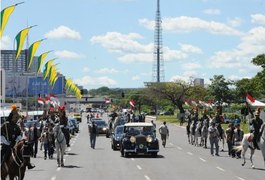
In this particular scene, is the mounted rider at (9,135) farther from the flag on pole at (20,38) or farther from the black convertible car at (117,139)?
the black convertible car at (117,139)

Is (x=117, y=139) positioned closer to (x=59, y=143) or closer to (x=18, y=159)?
(x=59, y=143)

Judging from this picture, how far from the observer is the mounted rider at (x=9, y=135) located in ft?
56.9

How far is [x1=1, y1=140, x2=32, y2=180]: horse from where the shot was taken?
668 inches

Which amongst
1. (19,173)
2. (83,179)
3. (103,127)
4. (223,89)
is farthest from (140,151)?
(223,89)

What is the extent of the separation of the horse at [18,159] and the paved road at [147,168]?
5441 mm

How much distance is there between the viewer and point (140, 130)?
109ft

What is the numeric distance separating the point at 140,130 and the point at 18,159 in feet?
53.9

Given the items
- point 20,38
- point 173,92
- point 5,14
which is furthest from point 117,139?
point 173,92

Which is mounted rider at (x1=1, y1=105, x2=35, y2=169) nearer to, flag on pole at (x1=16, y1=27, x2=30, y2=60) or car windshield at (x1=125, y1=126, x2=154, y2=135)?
car windshield at (x1=125, y1=126, x2=154, y2=135)

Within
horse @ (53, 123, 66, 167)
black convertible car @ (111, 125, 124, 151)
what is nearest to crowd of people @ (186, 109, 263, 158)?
black convertible car @ (111, 125, 124, 151)

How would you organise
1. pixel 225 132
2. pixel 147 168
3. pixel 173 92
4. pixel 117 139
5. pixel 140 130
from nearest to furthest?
pixel 147 168 → pixel 140 130 → pixel 225 132 → pixel 117 139 → pixel 173 92

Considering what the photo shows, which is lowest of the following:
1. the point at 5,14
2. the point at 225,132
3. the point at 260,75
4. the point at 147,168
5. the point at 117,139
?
the point at 147,168

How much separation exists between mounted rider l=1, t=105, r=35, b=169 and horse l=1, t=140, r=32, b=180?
0.17 m

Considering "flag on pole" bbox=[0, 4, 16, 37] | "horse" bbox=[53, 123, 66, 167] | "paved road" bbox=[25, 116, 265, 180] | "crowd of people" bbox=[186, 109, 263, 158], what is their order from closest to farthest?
"paved road" bbox=[25, 116, 265, 180]
"crowd of people" bbox=[186, 109, 263, 158]
"flag on pole" bbox=[0, 4, 16, 37]
"horse" bbox=[53, 123, 66, 167]
